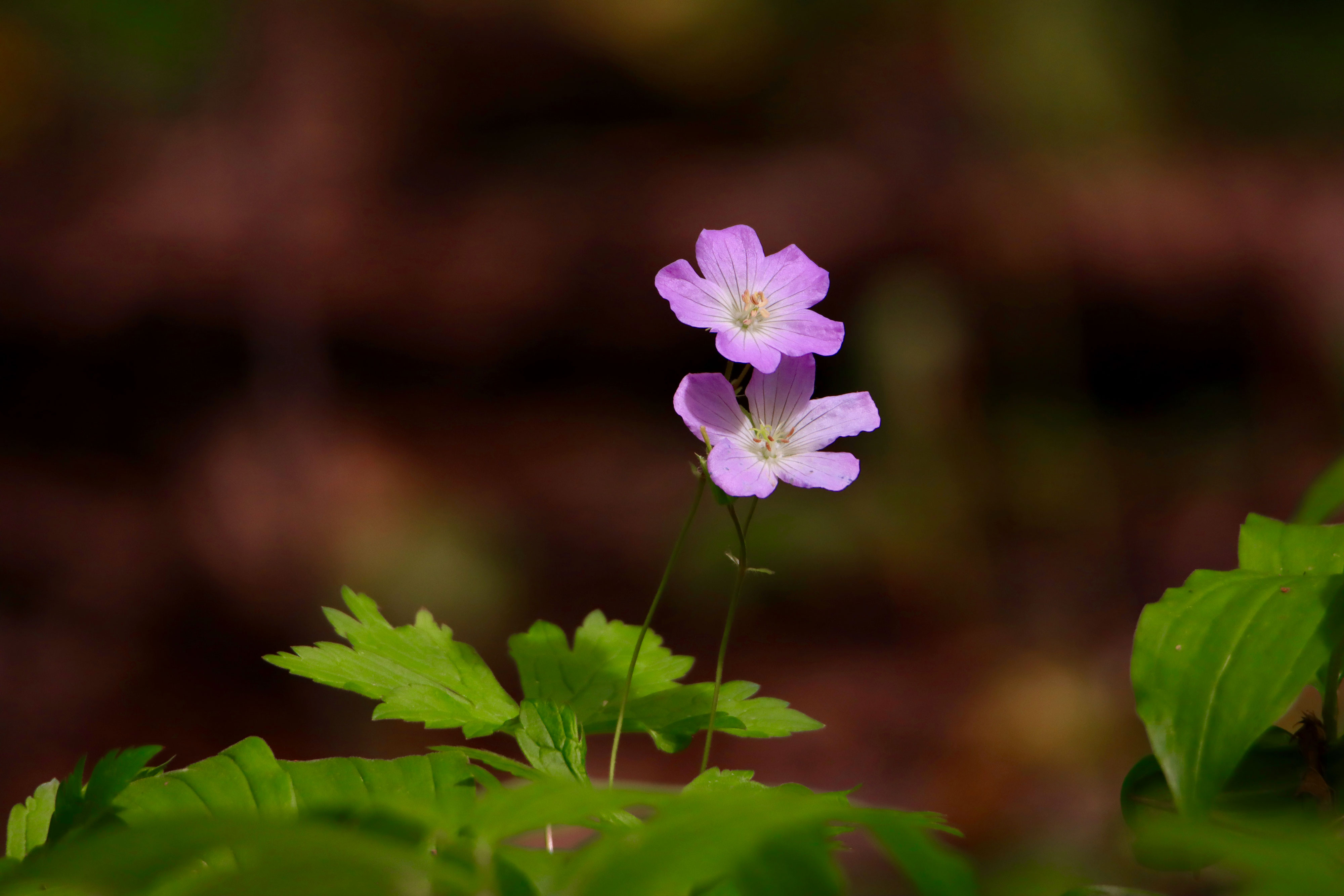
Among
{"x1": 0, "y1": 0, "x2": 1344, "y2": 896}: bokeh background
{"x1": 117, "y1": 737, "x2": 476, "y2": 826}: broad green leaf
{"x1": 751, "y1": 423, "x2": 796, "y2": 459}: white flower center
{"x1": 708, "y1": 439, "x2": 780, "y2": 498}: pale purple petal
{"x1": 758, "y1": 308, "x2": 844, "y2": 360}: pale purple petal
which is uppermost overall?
{"x1": 0, "y1": 0, "x2": 1344, "y2": 896}: bokeh background

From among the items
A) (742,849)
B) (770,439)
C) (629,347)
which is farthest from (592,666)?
(629,347)

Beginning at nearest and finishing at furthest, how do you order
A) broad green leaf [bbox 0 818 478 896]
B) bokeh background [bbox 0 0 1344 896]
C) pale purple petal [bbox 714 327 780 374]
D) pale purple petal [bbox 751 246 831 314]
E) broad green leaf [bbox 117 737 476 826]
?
broad green leaf [bbox 0 818 478 896], broad green leaf [bbox 117 737 476 826], pale purple petal [bbox 714 327 780 374], pale purple petal [bbox 751 246 831 314], bokeh background [bbox 0 0 1344 896]

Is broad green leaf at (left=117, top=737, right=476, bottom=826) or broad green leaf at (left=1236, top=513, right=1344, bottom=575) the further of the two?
broad green leaf at (left=1236, top=513, right=1344, bottom=575)

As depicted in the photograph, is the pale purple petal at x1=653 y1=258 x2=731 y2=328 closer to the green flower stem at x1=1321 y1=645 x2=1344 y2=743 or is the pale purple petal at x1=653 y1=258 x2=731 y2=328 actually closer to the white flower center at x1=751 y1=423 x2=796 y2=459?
the white flower center at x1=751 y1=423 x2=796 y2=459

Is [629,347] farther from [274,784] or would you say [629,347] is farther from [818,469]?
[274,784]

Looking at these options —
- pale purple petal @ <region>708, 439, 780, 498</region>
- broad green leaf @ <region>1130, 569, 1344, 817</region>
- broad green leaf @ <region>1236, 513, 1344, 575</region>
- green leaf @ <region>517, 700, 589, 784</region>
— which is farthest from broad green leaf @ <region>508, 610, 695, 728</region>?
broad green leaf @ <region>1236, 513, 1344, 575</region>

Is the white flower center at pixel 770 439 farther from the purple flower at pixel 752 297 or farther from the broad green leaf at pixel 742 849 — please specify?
the broad green leaf at pixel 742 849

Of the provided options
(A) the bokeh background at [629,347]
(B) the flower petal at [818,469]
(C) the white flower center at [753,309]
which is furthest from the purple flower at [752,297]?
(A) the bokeh background at [629,347]
